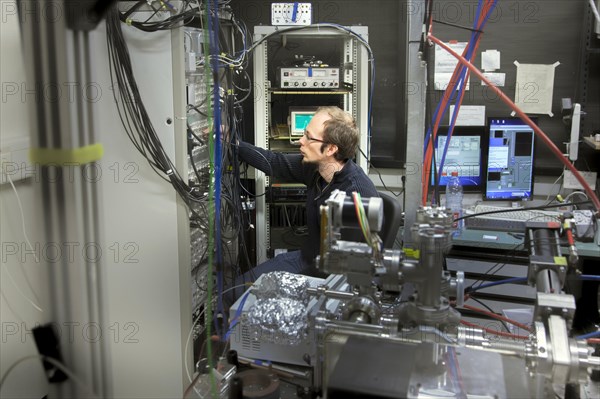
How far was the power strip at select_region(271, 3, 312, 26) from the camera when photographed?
3.24m

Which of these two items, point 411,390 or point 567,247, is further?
point 567,247

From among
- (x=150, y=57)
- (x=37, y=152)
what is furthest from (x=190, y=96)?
(x=37, y=152)

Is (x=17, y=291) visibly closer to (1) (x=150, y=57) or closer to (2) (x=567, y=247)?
(1) (x=150, y=57)

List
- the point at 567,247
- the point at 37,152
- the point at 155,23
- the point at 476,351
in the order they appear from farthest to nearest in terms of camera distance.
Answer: the point at 155,23
the point at 567,247
the point at 476,351
the point at 37,152

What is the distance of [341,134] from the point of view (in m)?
2.82

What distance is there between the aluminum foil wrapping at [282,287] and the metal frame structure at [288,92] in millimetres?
1819

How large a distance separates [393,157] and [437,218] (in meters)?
2.67

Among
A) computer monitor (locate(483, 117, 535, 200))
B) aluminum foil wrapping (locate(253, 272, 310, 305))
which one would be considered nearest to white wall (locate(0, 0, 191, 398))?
aluminum foil wrapping (locate(253, 272, 310, 305))

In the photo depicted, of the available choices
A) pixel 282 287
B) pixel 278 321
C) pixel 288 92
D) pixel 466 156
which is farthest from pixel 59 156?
pixel 466 156

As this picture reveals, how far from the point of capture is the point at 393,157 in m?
3.88

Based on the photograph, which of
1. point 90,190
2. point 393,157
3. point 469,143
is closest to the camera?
point 90,190

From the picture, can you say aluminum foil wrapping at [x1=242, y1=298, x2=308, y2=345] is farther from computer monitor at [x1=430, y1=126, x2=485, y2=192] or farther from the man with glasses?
computer monitor at [x1=430, y1=126, x2=485, y2=192]

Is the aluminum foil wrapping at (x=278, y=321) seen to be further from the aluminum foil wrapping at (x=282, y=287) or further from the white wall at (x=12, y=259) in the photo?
the white wall at (x=12, y=259)

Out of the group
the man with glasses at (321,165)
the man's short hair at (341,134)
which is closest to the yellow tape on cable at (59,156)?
the man with glasses at (321,165)
